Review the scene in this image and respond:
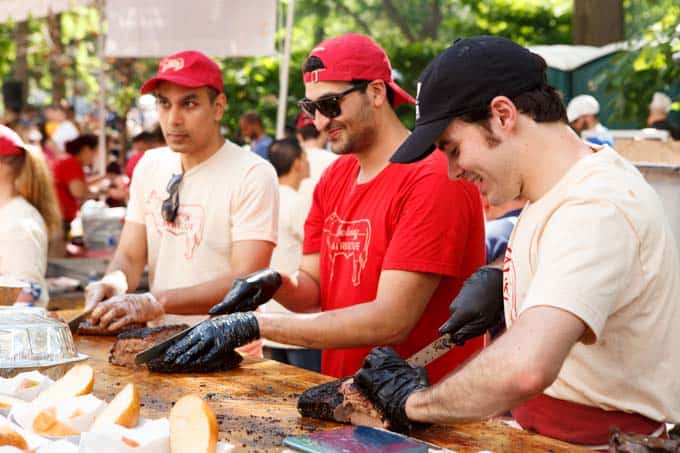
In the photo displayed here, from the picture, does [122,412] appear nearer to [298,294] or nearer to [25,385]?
[25,385]

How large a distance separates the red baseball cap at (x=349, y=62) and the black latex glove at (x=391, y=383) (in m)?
1.23

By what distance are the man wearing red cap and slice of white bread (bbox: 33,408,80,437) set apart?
5.23ft

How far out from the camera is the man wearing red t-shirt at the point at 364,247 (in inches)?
126

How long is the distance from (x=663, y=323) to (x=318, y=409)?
2.98 feet

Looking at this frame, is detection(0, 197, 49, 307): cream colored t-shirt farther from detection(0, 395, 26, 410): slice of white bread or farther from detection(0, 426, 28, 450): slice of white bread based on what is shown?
detection(0, 426, 28, 450): slice of white bread

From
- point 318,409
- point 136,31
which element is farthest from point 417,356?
point 136,31

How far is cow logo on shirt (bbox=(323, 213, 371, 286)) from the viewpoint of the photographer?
3398 mm

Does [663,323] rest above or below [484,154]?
below

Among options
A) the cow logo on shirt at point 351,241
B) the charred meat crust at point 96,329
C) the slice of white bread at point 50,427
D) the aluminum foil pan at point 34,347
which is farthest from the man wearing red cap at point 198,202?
the slice of white bread at point 50,427

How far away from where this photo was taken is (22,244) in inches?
180

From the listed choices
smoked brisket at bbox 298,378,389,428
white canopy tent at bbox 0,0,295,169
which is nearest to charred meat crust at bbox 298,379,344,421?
smoked brisket at bbox 298,378,389,428

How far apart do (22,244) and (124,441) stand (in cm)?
268

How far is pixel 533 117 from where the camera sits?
238 cm

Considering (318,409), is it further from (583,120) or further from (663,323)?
(583,120)
